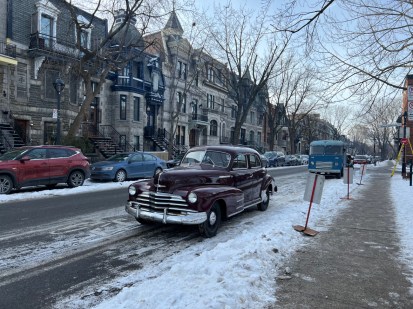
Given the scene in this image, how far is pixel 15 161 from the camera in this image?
11.8 metres

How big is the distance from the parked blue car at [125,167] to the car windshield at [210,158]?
7.91 meters

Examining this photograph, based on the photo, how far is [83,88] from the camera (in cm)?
2630

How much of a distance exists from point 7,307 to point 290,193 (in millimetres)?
11043

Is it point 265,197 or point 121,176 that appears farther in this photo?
point 121,176

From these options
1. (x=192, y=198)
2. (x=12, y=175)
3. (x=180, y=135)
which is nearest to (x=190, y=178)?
(x=192, y=198)

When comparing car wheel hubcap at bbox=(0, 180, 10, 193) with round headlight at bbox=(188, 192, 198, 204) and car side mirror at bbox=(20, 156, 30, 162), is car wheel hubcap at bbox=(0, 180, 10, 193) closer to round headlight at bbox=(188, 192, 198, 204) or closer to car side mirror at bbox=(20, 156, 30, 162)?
car side mirror at bbox=(20, 156, 30, 162)

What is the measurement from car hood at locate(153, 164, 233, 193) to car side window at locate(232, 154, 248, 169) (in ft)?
1.71

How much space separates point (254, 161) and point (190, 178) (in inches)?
111

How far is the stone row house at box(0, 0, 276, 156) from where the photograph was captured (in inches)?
832

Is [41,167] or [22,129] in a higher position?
[22,129]

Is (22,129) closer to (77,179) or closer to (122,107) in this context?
(122,107)

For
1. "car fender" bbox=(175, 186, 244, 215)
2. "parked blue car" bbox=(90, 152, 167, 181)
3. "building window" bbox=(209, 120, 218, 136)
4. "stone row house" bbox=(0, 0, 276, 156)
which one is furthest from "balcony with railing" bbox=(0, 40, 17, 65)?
"building window" bbox=(209, 120, 218, 136)

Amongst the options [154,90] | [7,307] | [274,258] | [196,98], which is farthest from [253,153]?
[196,98]

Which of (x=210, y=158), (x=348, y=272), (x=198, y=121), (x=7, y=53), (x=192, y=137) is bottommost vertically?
(x=348, y=272)
